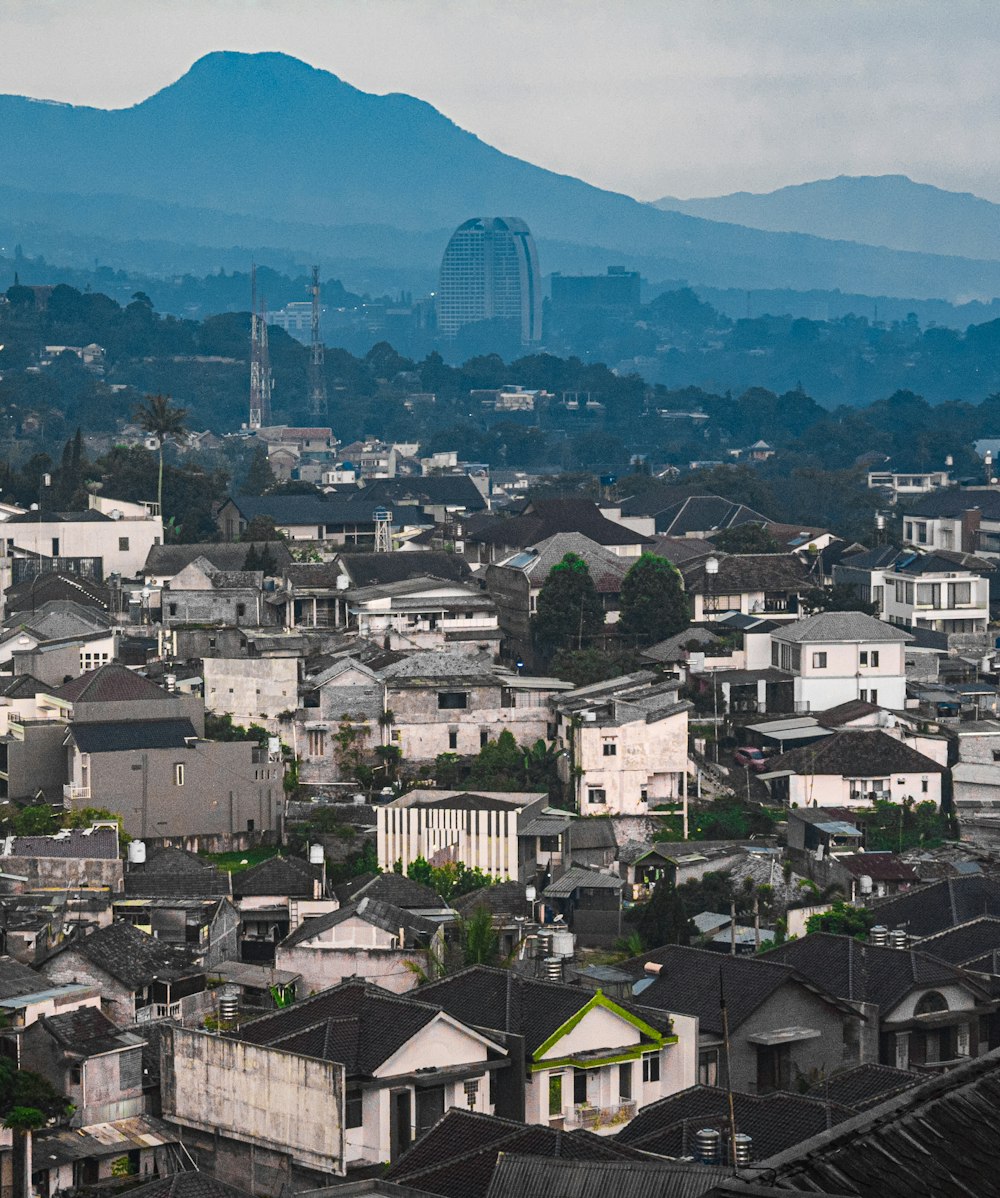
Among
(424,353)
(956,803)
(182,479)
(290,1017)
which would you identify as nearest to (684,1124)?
(290,1017)

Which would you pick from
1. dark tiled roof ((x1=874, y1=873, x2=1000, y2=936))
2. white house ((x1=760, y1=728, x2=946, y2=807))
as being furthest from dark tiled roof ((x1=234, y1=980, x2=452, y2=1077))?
white house ((x1=760, y1=728, x2=946, y2=807))

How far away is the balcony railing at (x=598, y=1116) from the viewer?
16.5m

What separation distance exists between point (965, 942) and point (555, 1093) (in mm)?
6027

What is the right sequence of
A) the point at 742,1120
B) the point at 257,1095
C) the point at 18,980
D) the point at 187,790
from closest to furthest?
1. the point at 742,1120
2. the point at 257,1095
3. the point at 18,980
4. the point at 187,790

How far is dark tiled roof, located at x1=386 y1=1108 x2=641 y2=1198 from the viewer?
1291 cm

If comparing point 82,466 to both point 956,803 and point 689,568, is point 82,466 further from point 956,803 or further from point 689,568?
point 956,803

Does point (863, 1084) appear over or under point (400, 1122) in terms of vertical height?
over

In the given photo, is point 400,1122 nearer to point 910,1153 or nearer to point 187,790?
point 910,1153

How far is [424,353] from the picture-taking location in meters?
191

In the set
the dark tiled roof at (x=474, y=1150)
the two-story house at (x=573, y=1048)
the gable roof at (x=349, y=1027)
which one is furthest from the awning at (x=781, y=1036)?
the dark tiled roof at (x=474, y=1150)

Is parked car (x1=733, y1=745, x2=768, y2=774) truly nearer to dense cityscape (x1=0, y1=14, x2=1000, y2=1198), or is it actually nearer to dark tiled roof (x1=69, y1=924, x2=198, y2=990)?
dense cityscape (x1=0, y1=14, x2=1000, y2=1198)

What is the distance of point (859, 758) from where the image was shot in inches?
1214

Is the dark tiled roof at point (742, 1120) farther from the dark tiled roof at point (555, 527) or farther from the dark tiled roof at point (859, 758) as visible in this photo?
the dark tiled roof at point (555, 527)

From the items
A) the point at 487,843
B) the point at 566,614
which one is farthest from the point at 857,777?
the point at 566,614
